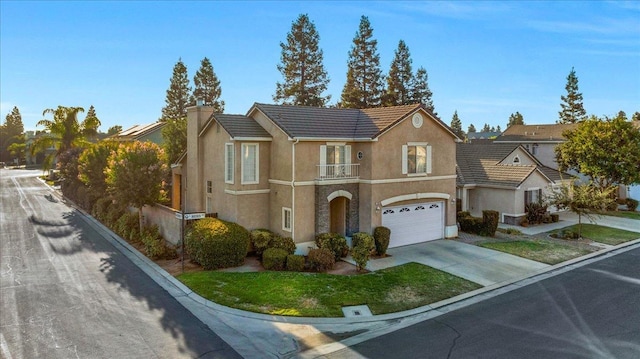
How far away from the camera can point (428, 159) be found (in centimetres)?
2348

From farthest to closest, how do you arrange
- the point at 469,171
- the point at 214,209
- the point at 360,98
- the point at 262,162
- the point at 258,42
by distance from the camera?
the point at 360,98 → the point at 469,171 → the point at 258,42 → the point at 214,209 → the point at 262,162

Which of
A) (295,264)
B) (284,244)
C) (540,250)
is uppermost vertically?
(284,244)

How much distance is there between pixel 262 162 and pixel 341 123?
490 centimetres

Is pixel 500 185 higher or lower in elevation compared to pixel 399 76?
lower

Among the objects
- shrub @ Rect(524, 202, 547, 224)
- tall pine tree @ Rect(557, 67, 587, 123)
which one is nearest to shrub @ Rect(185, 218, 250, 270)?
shrub @ Rect(524, 202, 547, 224)

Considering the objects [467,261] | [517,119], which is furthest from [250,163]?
[517,119]

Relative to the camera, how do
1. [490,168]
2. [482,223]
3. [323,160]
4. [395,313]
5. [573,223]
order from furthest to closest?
[490,168] < [573,223] < [482,223] < [323,160] < [395,313]

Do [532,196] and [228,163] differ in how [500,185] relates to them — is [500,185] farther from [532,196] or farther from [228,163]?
[228,163]

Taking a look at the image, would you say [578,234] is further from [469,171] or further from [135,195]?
[135,195]

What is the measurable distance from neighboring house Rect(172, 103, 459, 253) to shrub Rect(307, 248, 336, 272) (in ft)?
6.20

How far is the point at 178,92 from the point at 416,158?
145 ft

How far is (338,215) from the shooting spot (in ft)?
73.8

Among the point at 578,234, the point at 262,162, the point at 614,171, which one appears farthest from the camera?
the point at 614,171

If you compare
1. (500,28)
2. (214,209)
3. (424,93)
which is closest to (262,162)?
(214,209)
